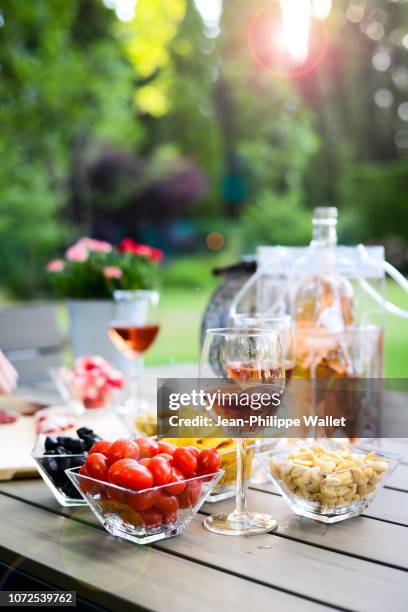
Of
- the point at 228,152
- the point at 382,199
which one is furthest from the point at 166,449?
the point at 228,152

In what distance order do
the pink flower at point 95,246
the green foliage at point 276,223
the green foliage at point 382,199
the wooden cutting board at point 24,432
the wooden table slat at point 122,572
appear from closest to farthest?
1. the wooden table slat at point 122,572
2. the wooden cutting board at point 24,432
3. the pink flower at point 95,246
4. the green foliage at point 382,199
5. the green foliage at point 276,223

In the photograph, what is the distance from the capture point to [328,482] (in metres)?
0.99

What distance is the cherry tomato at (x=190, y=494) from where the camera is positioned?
3.11 feet

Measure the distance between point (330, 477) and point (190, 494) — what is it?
181mm

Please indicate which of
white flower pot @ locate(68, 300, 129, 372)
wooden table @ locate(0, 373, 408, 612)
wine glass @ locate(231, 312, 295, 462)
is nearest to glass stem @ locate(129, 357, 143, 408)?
white flower pot @ locate(68, 300, 129, 372)

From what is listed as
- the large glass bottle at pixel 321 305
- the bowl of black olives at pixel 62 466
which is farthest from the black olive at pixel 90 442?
the large glass bottle at pixel 321 305

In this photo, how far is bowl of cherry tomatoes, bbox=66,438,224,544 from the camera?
923mm

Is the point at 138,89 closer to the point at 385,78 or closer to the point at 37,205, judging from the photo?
the point at 37,205

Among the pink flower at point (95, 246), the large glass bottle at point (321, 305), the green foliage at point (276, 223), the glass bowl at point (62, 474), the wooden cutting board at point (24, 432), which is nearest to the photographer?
the glass bowl at point (62, 474)

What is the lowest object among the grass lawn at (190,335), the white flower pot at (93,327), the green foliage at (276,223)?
the grass lawn at (190,335)

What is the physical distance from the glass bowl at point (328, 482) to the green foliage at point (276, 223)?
1259cm

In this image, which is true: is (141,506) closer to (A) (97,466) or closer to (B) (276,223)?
(A) (97,466)

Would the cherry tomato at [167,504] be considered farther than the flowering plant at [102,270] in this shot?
No

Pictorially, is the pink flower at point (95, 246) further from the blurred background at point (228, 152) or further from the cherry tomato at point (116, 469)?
the blurred background at point (228, 152)
